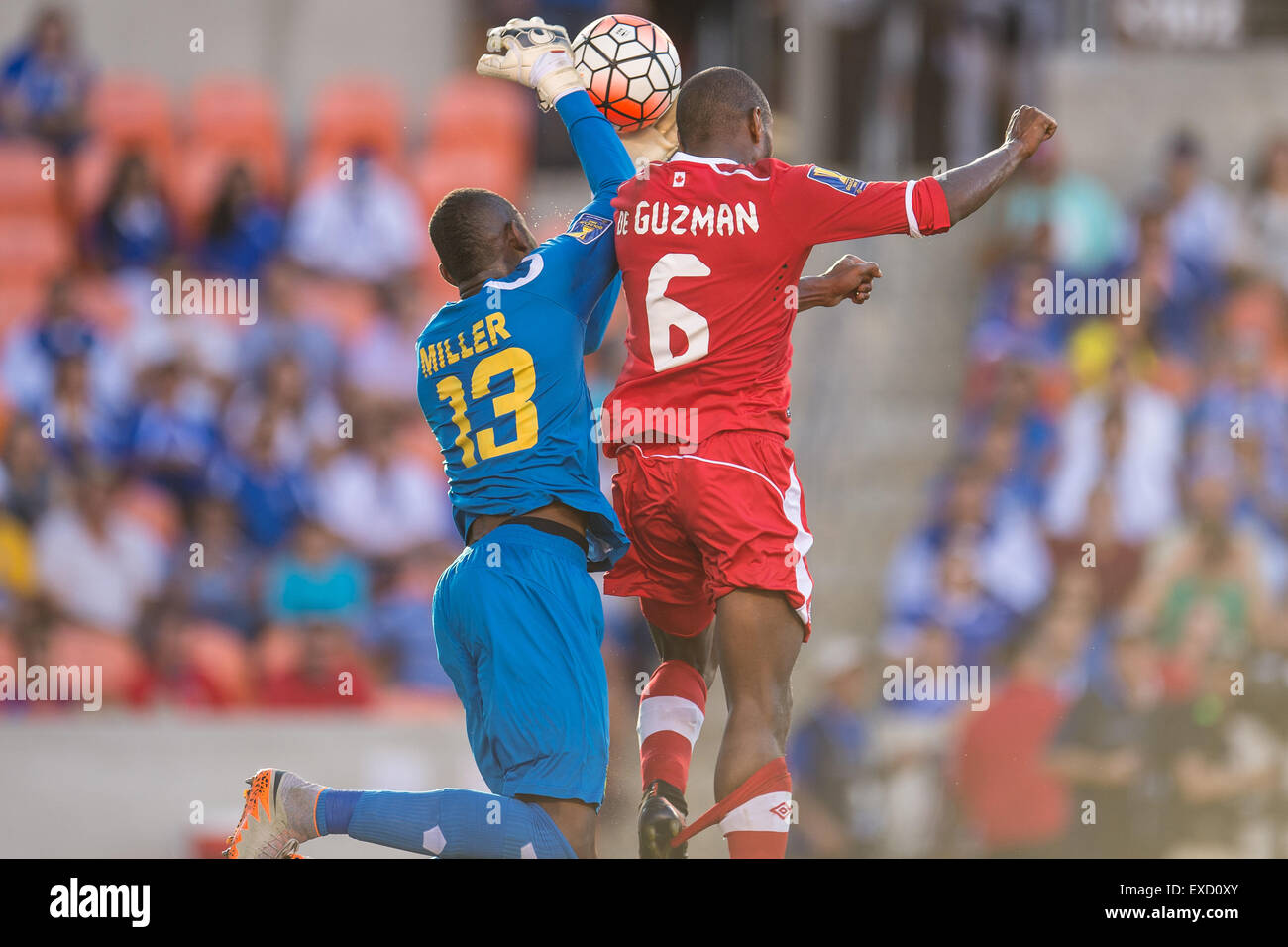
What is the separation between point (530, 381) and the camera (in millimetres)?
5203

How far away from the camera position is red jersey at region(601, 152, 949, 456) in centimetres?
507

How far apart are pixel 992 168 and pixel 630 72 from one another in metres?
1.30

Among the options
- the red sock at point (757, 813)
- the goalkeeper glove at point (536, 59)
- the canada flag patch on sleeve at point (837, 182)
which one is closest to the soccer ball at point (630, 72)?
the goalkeeper glove at point (536, 59)

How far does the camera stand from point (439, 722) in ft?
29.5

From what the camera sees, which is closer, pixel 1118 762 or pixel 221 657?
pixel 1118 762

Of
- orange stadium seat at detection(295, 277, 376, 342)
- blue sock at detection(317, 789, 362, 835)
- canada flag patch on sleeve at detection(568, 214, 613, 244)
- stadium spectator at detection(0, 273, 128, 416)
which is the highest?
orange stadium seat at detection(295, 277, 376, 342)

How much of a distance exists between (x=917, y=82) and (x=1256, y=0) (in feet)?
8.98

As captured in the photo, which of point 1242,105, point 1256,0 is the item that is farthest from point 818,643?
point 1256,0

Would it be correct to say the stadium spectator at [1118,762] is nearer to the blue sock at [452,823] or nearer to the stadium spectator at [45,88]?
the blue sock at [452,823]

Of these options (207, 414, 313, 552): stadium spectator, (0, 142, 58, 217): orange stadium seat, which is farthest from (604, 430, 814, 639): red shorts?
(0, 142, 58, 217): orange stadium seat

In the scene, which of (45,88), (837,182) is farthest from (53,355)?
(837,182)

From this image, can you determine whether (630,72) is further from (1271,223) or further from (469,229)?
(1271,223)

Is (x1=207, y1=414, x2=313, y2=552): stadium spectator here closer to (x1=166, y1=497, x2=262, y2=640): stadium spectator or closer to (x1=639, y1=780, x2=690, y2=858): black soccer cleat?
(x1=166, y1=497, x2=262, y2=640): stadium spectator

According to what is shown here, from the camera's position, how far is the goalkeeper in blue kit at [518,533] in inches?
197
